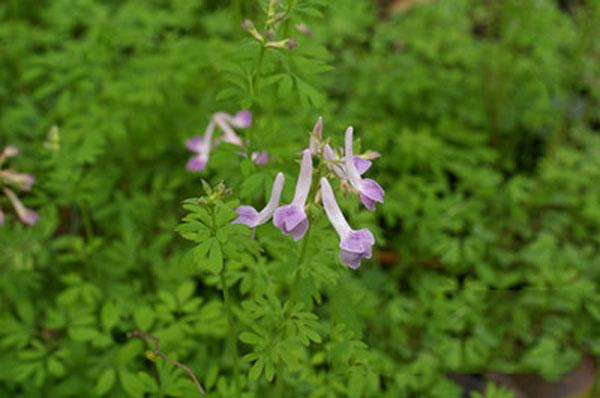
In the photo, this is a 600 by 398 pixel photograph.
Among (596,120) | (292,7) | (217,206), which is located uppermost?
(292,7)

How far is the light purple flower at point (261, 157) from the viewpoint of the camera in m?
2.72

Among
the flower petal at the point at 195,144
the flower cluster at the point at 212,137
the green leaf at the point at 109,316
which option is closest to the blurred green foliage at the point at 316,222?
the green leaf at the point at 109,316

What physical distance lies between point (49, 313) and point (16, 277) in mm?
327

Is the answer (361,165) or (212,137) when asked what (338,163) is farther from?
(212,137)

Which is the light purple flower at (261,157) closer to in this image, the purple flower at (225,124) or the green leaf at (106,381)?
the purple flower at (225,124)

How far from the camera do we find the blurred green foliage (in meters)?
2.61

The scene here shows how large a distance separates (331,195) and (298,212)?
5.2 inches

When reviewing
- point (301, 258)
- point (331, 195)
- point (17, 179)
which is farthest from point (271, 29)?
point (17, 179)

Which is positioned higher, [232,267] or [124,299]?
[232,267]

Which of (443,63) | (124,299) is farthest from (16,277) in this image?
(443,63)

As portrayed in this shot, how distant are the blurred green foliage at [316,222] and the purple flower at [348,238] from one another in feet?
0.56

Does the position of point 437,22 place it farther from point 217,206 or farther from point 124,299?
point 217,206

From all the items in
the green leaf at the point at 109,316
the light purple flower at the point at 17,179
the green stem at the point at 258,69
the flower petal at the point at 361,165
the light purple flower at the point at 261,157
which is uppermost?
the green stem at the point at 258,69

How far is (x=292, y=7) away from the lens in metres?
2.40
